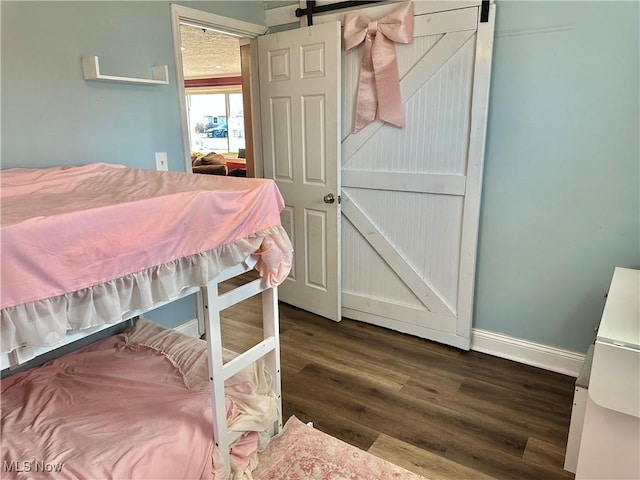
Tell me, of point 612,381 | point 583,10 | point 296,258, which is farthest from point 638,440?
point 296,258

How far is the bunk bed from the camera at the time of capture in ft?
3.30

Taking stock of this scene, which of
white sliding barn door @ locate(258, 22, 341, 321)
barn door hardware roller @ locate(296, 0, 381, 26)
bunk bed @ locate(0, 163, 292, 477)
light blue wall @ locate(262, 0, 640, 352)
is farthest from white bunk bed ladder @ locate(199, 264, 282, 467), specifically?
barn door hardware roller @ locate(296, 0, 381, 26)

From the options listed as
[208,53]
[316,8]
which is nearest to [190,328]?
[316,8]

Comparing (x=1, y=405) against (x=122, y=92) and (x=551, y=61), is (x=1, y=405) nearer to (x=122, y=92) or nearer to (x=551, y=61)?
(x=122, y=92)

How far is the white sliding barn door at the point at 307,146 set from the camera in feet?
9.48

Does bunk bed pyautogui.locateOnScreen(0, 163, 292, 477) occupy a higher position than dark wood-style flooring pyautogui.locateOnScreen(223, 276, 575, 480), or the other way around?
bunk bed pyautogui.locateOnScreen(0, 163, 292, 477)

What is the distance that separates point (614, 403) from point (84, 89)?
2615mm

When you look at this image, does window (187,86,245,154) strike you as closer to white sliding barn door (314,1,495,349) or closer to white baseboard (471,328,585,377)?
white sliding barn door (314,1,495,349)

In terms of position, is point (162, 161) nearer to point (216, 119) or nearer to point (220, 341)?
point (220, 341)

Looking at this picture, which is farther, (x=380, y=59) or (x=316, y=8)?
(x=316, y=8)

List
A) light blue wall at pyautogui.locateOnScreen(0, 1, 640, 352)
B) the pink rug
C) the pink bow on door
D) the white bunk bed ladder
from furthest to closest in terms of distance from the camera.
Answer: the pink bow on door, light blue wall at pyautogui.locateOnScreen(0, 1, 640, 352), the pink rug, the white bunk bed ladder

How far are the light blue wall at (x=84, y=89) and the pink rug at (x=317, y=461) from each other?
4.10 feet

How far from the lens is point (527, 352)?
264 centimetres

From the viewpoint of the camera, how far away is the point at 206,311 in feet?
→ 5.07
